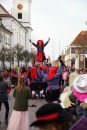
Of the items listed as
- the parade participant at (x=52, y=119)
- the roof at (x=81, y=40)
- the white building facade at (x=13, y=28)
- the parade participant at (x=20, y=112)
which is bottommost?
the parade participant at (x=20, y=112)

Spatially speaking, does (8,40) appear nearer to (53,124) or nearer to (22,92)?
(22,92)

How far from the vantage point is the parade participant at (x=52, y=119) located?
388 cm

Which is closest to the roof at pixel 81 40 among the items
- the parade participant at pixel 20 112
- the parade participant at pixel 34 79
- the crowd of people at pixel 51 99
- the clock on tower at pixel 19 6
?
the clock on tower at pixel 19 6

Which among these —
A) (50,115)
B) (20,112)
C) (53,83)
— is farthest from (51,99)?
(50,115)

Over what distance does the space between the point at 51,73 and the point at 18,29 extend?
306ft

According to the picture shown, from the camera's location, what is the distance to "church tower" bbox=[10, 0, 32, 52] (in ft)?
400

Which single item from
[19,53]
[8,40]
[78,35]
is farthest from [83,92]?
[78,35]

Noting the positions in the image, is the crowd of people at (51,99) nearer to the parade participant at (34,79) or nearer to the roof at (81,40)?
the parade participant at (34,79)

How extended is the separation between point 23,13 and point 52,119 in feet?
399

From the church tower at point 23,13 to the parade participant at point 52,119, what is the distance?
4627 inches

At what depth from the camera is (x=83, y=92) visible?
657cm

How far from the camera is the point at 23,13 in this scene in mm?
124312

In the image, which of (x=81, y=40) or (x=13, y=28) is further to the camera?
(x=13, y=28)

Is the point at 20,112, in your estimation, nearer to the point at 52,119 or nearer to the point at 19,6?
the point at 52,119
